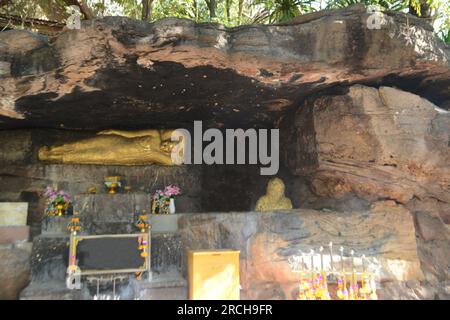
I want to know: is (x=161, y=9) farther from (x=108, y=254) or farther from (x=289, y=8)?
(x=108, y=254)

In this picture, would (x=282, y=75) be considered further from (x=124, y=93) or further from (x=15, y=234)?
(x=15, y=234)

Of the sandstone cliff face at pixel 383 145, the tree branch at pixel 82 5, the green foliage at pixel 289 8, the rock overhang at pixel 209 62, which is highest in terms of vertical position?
the tree branch at pixel 82 5

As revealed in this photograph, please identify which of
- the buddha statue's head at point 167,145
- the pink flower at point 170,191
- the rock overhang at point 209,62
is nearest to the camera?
the rock overhang at point 209,62

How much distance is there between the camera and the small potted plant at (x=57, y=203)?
5848 millimetres

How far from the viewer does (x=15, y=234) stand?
5582mm

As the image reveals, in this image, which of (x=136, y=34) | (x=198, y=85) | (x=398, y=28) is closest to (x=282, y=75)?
(x=198, y=85)

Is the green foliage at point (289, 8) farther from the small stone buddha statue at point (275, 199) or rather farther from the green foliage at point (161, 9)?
the small stone buddha statue at point (275, 199)

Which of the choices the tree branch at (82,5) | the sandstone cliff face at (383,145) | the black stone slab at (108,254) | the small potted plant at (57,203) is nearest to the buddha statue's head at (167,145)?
the small potted plant at (57,203)

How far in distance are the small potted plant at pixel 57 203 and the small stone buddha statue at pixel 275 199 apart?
3.16 metres

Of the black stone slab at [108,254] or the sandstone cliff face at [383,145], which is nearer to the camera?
the black stone slab at [108,254]

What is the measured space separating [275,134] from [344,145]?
165 centimetres

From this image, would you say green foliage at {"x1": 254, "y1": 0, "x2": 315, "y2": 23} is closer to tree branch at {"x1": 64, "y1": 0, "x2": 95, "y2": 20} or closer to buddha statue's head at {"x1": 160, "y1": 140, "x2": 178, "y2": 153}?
buddha statue's head at {"x1": 160, "y1": 140, "x2": 178, "y2": 153}

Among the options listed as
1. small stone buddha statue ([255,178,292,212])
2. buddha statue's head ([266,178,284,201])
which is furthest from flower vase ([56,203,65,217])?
buddha statue's head ([266,178,284,201])

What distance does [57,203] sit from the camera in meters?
5.94
